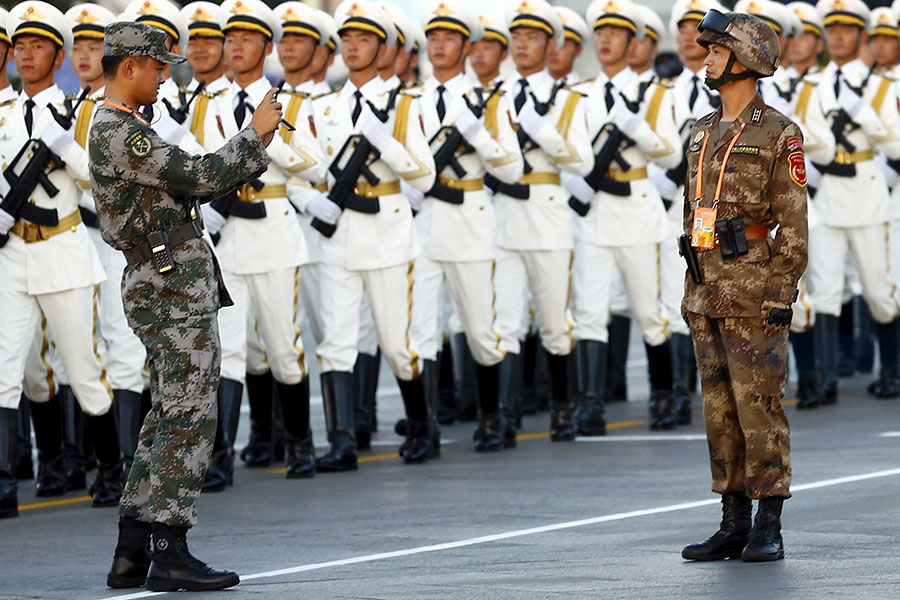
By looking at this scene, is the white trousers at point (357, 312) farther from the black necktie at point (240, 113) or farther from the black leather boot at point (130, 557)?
the black leather boot at point (130, 557)

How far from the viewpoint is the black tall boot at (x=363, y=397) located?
37.4 ft

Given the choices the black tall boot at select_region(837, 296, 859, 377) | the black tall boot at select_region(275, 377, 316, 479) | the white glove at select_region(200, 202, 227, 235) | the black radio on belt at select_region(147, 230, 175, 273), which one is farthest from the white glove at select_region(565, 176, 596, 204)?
the black radio on belt at select_region(147, 230, 175, 273)

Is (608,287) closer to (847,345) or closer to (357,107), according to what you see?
(357,107)

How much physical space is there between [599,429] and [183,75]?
38.9ft

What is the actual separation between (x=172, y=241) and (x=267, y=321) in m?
3.04

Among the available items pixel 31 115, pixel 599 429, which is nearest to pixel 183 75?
pixel 599 429

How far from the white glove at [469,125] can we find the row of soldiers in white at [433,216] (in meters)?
0.01

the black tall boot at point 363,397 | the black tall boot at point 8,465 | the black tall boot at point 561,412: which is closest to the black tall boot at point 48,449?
→ the black tall boot at point 8,465

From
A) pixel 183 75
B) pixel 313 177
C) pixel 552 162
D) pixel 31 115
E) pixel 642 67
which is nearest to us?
pixel 31 115

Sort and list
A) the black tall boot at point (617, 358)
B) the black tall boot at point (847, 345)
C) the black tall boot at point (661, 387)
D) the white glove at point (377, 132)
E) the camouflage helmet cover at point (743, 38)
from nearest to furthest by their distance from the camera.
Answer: the camouflage helmet cover at point (743, 38) < the white glove at point (377, 132) < the black tall boot at point (661, 387) < the black tall boot at point (617, 358) < the black tall boot at point (847, 345)

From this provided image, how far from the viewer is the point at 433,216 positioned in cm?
1094

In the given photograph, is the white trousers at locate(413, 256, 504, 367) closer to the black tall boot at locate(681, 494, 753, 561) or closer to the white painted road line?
the white painted road line

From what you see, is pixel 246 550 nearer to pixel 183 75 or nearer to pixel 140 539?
pixel 140 539

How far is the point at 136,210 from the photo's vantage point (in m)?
6.98
